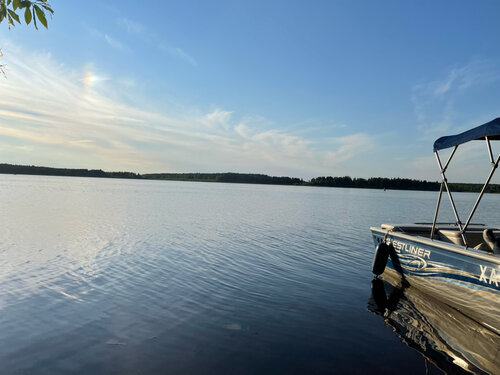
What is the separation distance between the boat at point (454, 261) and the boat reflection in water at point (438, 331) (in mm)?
233

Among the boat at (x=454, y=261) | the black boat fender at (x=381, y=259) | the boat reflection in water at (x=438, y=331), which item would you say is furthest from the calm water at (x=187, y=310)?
the boat at (x=454, y=261)

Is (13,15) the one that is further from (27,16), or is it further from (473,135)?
(473,135)

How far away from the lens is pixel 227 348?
5.47 meters

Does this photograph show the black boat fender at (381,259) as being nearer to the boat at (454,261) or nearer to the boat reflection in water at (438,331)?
the boat at (454,261)

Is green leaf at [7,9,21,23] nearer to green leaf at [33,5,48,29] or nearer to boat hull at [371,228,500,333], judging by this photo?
green leaf at [33,5,48,29]

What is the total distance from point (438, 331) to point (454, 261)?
1.54 m

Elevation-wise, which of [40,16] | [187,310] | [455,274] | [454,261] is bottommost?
[187,310]

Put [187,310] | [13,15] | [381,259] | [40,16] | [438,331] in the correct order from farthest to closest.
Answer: [381,259]
[187,310]
[438,331]
[13,15]
[40,16]

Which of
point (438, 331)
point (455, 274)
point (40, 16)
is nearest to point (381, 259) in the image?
point (455, 274)

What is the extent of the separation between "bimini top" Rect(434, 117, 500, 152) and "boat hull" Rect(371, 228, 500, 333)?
2.38 metres

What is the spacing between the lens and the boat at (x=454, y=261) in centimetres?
647

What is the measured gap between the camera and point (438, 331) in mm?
6672

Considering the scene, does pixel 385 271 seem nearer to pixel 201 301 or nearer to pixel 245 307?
pixel 245 307

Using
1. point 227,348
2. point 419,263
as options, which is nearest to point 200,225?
point 419,263
